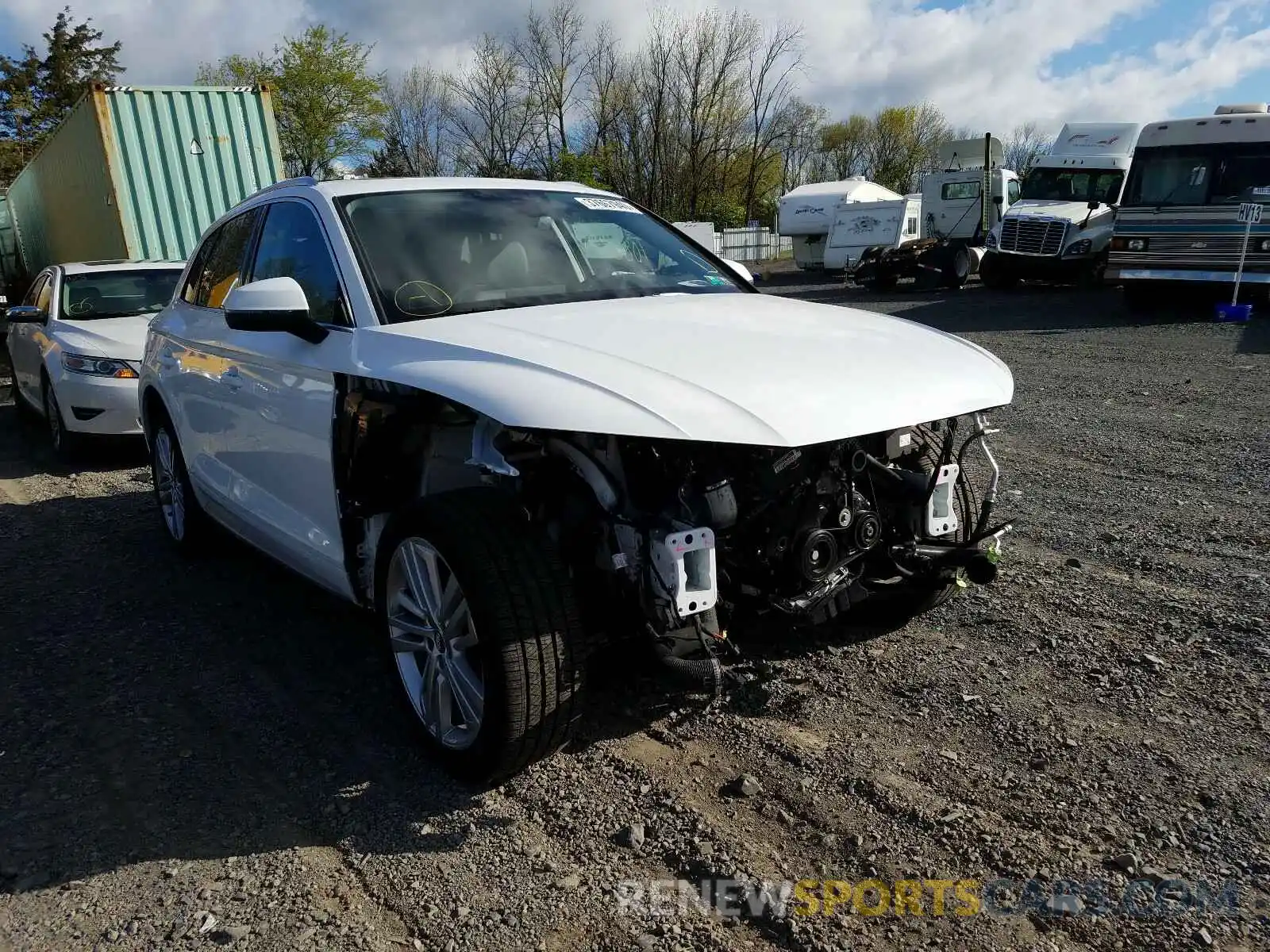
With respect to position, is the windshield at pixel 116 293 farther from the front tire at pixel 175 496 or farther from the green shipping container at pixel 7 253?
the green shipping container at pixel 7 253

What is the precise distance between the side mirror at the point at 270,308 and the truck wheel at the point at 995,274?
19688 mm

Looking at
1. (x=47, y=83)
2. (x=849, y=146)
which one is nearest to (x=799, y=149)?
(x=849, y=146)

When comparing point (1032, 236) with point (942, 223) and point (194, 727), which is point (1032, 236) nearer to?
point (942, 223)

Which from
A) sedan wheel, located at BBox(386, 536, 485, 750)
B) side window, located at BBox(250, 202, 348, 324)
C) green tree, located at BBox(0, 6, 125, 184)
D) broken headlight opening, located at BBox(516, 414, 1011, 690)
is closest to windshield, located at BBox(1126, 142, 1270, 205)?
broken headlight opening, located at BBox(516, 414, 1011, 690)

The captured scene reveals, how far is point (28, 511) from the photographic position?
21.3ft

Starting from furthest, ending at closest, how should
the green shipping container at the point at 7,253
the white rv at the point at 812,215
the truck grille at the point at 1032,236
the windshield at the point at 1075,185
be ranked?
the white rv at the point at 812,215
the green shipping container at the point at 7,253
the windshield at the point at 1075,185
the truck grille at the point at 1032,236

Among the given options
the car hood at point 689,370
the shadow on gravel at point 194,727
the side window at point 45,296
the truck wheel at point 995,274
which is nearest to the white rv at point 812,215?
the truck wheel at point 995,274

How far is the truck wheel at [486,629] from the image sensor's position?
259 centimetres

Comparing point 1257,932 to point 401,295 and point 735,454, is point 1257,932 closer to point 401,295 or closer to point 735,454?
point 735,454

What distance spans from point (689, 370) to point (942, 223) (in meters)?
26.0

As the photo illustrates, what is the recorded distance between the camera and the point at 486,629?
8.45 ft

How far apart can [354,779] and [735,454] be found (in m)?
1.54

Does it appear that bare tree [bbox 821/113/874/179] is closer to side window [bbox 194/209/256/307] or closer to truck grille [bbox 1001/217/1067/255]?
truck grille [bbox 1001/217/1067/255]

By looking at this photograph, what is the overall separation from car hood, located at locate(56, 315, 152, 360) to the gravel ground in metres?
3.34
